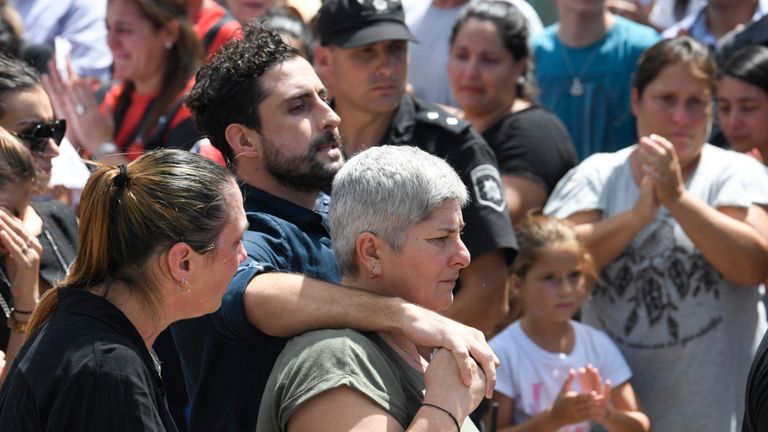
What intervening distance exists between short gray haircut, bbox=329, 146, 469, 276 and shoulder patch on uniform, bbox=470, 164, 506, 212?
135 cm

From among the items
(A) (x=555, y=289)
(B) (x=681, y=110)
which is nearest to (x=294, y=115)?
(A) (x=555, y=289)

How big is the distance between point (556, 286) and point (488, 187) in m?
0.71

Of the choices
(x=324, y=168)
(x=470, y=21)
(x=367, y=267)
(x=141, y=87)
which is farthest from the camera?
(x=141, y=87)

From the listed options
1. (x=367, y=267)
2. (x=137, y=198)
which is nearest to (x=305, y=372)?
(x=367, y=267)

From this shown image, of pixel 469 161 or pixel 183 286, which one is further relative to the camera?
pixel 469 161

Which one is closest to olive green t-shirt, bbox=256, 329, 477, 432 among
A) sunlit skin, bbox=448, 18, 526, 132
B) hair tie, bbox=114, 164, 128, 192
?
hair tie, bbox=114, 164, 128, 192

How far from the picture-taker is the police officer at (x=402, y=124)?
4.29m

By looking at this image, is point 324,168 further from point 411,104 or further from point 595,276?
point 595,276

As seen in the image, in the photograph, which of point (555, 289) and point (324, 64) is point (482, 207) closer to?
point (555, 289)

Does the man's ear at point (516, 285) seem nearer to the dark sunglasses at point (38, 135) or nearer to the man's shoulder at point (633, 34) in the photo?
the man's shoulder at point (633, 34)

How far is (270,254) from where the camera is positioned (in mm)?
3158

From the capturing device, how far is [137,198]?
105 inches

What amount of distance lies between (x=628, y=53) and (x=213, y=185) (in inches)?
142

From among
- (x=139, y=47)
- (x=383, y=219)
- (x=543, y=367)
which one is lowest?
(x=543, y=367)
